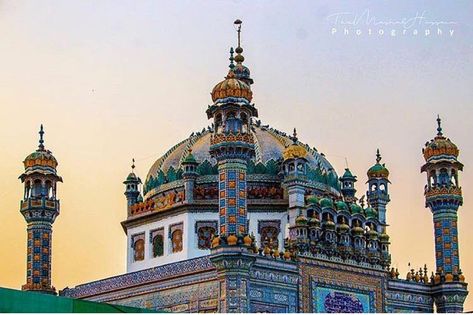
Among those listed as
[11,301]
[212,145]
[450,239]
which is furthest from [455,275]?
[11,301]

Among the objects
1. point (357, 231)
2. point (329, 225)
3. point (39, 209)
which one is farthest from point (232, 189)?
point (39, 209)

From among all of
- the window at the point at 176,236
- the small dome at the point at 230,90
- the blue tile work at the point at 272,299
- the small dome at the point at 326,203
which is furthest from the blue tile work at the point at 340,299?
the window at the point at 176,236

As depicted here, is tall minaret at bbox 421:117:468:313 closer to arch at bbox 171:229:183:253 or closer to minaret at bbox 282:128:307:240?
minaret at bbox 282:128:307:240

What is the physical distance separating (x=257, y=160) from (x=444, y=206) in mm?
5967

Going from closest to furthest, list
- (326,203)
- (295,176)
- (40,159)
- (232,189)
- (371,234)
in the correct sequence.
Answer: (232,189)
(326,203)
(371,234)
(295,176)
(40,159)

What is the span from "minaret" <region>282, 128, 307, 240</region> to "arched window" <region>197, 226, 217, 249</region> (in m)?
2.86

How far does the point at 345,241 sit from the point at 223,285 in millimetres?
5055

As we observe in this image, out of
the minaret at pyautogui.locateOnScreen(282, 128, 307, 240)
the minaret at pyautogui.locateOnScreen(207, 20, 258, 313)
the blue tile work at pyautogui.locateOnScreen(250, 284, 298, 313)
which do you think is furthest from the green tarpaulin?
the minaret at pyautogui.locateOnScreen(282, 128, 307, 240)

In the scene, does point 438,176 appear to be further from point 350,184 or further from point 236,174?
point 236,174

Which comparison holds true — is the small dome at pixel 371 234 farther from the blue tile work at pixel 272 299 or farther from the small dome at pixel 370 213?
the blue tile work at pixel 272 299

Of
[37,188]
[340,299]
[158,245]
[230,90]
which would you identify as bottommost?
[340,299]

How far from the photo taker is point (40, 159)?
38438 mm

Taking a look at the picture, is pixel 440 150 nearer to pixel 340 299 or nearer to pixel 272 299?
pixel 340 299

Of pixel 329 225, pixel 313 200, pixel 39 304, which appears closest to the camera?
pixel 39 304
